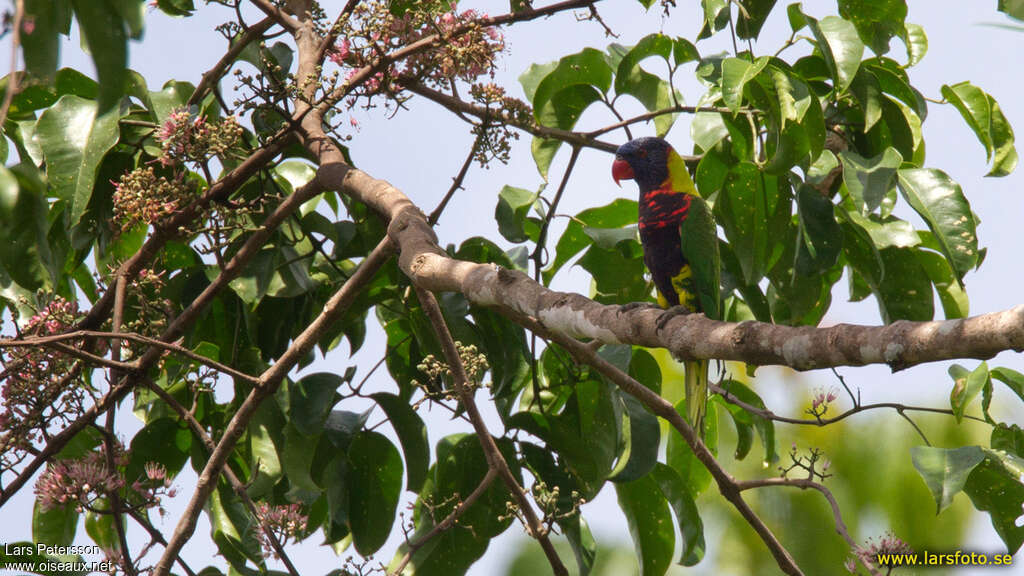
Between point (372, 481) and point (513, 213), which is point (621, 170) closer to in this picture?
point (513, 213)

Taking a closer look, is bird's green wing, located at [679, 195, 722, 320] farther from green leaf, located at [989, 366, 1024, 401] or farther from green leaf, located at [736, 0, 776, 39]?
green leaf, located at [989, 366, 1024, 401]

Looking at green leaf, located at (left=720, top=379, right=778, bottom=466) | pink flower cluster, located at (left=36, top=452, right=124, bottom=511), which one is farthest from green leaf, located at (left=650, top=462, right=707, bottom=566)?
pink flower cluster, located at (left=36, top=452, right=124, bottom=511)

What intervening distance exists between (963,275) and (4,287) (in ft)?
7.26

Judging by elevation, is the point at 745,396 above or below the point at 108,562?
above

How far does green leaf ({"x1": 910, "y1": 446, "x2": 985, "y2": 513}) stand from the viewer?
5.51ft

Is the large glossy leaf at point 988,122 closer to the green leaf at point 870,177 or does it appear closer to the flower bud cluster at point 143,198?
the green leaf at point 870,177

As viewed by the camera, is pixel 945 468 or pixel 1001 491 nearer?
pixel 945 468

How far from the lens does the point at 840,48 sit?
191 centimetres

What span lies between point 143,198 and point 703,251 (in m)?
1.40

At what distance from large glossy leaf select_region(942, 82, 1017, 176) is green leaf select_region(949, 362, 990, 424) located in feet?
1.80

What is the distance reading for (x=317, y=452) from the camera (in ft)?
7.39

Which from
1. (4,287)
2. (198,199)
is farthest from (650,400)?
(4,287)

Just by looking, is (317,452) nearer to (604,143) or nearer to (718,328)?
(604,143)

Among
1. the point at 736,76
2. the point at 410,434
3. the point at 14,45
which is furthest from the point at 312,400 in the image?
the point at 14,45
